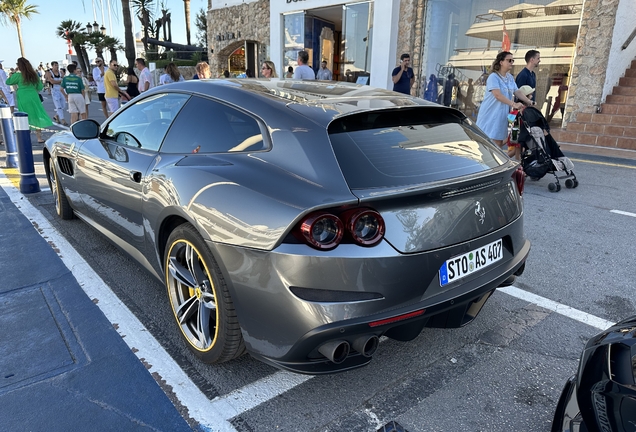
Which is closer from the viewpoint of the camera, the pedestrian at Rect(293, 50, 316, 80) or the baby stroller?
the baby stroller

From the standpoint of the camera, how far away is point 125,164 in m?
3.09

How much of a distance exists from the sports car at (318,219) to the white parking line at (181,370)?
0.18 metres

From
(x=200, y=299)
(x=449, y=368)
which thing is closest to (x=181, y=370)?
(x=200, y=299)

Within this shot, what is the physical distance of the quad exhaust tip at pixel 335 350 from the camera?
74.0 inches

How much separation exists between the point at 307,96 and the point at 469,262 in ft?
4.21

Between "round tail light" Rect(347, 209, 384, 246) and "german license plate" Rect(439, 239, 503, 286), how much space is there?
376 mm

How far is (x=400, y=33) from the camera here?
1431cm

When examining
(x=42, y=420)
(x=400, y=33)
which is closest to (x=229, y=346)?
(x=42, y=420)

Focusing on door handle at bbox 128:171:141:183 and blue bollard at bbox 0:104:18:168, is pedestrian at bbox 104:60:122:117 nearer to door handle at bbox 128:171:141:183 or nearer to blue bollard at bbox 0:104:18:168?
blue bollard at bbox 0:104:18:168

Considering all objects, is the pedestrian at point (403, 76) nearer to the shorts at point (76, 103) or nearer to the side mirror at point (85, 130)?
the side mirror at point (85, 130)

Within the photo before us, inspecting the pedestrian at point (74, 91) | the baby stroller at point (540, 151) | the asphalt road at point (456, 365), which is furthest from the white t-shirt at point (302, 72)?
the asphalt road at point (456, 365)

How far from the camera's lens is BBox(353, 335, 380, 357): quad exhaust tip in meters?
1.90

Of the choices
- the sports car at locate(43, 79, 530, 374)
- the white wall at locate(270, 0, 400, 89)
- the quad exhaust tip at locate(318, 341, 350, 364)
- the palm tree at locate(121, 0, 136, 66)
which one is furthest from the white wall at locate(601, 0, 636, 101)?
the palm tree at locate(121, 0, 136, 66)

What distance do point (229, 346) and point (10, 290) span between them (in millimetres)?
2109
